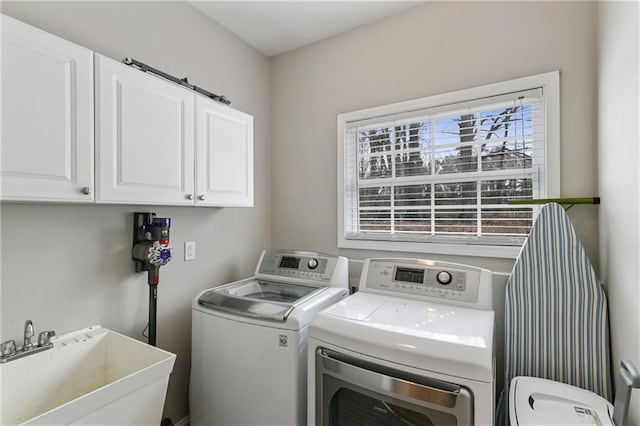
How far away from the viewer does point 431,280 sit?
5.38ft

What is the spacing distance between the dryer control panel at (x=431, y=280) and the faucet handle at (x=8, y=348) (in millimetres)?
1566

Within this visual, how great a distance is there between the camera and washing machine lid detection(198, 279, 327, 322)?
1494 millimetres

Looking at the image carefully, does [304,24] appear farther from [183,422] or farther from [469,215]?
[183,422]

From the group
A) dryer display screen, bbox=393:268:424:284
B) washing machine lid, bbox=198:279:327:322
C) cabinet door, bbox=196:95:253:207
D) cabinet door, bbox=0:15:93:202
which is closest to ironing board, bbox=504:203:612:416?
dryer display screen, bbox=393:268:424:284

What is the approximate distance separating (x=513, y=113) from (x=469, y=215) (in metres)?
0.65

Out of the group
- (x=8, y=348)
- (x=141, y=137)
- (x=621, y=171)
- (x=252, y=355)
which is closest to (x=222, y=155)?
(x=141, y=137)

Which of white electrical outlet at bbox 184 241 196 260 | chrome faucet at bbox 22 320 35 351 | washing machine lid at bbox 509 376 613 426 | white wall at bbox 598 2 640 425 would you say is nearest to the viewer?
white wall at bbox 598 2 640 425

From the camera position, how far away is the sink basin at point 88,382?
100 cm

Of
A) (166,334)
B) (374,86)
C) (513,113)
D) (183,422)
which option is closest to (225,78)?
(374,86)

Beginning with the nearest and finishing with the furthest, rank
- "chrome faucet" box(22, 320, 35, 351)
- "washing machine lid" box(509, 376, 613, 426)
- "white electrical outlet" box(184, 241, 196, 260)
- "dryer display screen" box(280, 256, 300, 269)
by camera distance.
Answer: "washing machine lid" box(509, 376, 613, 426) < "chrome faucet" box(22, 320, 35, 351) < "white electrical outlet" box(184, 241, 196, 260) < "dryer display screen" box(280, 256, 300, 269)

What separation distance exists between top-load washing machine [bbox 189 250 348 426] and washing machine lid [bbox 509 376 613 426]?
2.92 feet

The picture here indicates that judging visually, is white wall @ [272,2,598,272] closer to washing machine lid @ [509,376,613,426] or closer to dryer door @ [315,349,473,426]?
washing machine lid @ [509,376,613,426]

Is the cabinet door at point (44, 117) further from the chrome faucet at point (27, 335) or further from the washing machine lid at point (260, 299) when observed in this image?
the washing machine lid at point (260, 299)

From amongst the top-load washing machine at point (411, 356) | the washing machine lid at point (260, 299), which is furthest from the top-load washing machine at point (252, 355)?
the top-load washing machine at point (411, 356)
